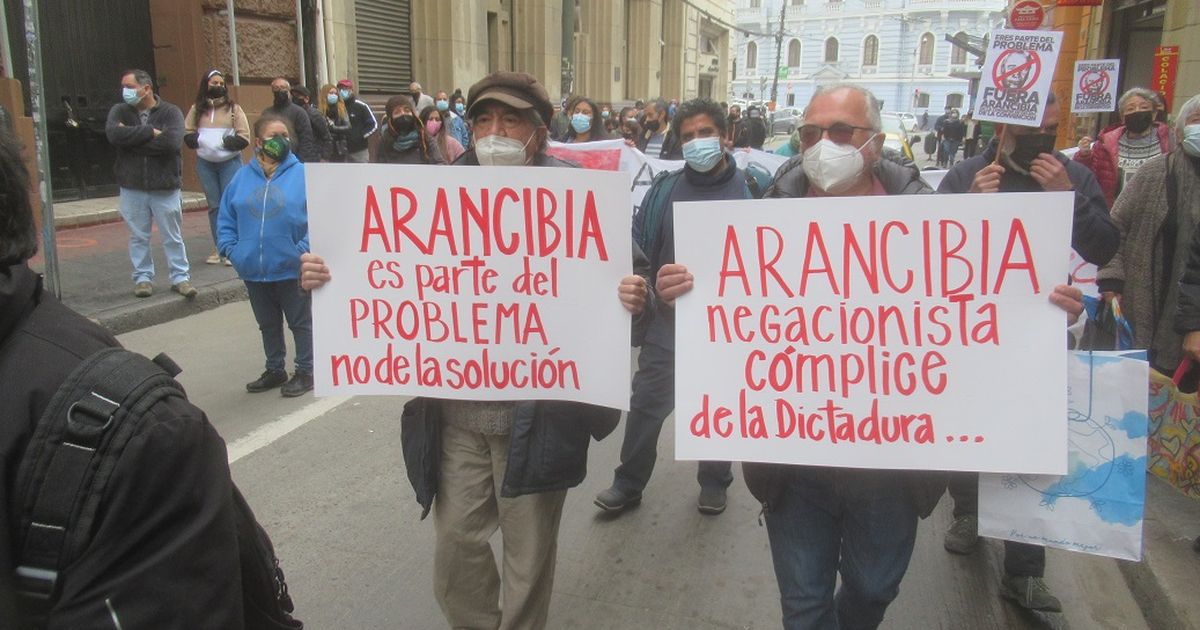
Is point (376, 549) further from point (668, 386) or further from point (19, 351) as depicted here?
point (19, 351)

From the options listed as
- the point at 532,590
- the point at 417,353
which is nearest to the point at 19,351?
the point at 417,353

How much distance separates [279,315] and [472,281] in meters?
3.64

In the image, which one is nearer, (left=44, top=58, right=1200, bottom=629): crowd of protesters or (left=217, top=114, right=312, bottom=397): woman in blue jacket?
(left=44, top=58, right=1200, bottom=629): crowd of protesters

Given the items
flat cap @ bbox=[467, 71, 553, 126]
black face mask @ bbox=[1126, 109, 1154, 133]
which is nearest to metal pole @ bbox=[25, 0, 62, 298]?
flat cap @ bbox=[467, 71, 553, 126]

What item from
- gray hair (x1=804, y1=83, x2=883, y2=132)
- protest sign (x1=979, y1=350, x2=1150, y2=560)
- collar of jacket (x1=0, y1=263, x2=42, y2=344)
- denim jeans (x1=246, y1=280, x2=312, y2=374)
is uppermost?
gray hair (x1=804, y1=83, x2=883, y2=132)

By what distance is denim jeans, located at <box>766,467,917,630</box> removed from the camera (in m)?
2.26

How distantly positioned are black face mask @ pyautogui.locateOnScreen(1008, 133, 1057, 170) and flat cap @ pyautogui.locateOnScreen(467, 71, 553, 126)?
5.33 ft

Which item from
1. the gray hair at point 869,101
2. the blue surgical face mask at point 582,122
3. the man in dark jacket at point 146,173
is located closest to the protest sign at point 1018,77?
the gray hair at point 869,101

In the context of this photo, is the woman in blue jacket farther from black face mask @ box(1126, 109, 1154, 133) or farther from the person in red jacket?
black face mask @ box(1126, 109, 1154, 133)

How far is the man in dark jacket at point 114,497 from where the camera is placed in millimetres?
1152

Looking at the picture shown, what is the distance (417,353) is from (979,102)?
210 cm

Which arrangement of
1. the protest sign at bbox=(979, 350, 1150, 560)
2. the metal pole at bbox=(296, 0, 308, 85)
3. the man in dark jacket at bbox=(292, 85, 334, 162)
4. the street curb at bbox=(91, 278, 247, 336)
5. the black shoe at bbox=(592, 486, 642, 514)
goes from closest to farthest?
the protest sign at bbox=(979, 350, 1150, 560), the black shoe at bbox=(592, 486, 642, 514), the street curb at bbox=(91, 278, 247, 336), the man in dark jacket at bbox=(292, 85, 334, 162), the metal pole at bbox=(296, 0, 308, 85)

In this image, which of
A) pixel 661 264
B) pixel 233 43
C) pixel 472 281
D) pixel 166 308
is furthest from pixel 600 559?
pixel 233 43

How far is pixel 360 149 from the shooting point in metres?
12.3
